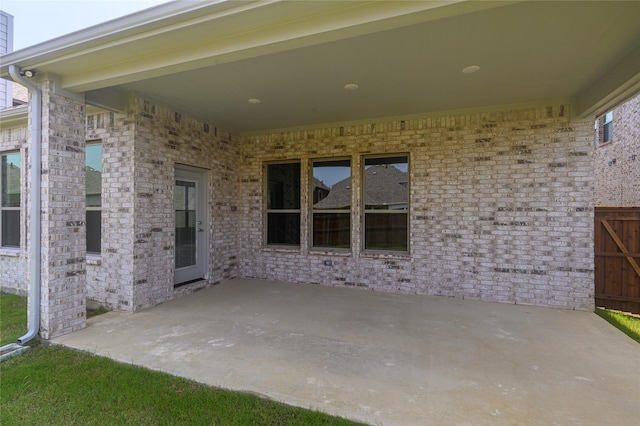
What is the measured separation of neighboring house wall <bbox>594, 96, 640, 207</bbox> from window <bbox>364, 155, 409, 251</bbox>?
19.3 ft

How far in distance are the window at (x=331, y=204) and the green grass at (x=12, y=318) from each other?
4.26 metres

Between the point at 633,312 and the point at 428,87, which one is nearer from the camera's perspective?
the point at 428,87

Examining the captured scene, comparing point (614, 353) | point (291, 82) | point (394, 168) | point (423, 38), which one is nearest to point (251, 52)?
point (291, 82)

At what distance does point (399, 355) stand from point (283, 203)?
4047 mm

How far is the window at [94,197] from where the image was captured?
15.5 ft

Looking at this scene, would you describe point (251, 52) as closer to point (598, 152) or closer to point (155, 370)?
point (155, 370)

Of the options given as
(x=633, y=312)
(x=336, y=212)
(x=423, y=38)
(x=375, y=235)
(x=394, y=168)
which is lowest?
(x=633, y=312)

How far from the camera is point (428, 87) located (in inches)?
161

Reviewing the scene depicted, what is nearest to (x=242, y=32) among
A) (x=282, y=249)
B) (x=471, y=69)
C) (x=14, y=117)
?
(x=471, y=69)

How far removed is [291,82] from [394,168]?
98.7 inches

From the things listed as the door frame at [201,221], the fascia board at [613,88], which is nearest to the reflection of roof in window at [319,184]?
the door frame at [201,221]

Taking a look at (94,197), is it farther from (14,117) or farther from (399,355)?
(399,355)

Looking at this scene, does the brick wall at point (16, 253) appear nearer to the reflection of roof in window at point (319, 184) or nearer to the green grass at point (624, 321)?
the reflection of roof in window at point (319, 184)

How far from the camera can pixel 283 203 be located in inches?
252
